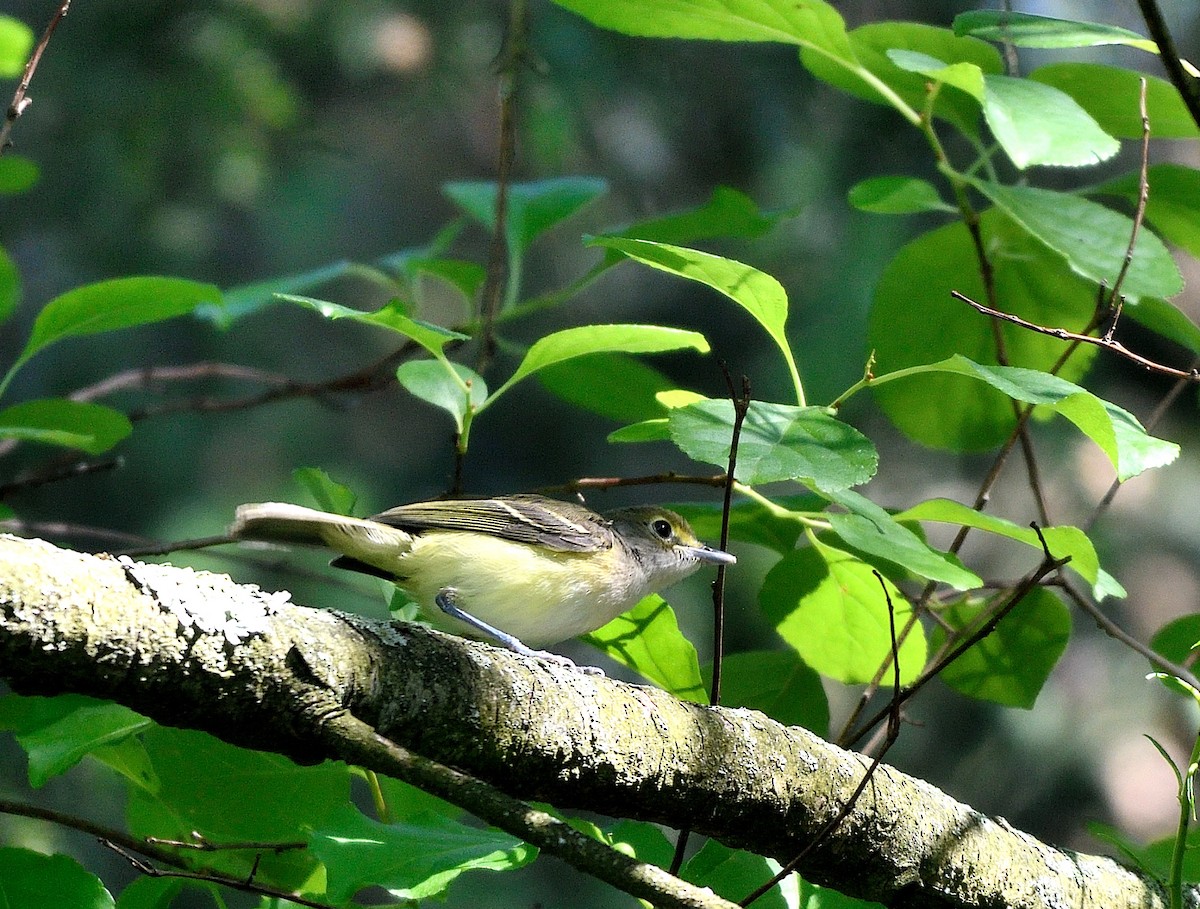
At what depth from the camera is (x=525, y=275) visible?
7.27m

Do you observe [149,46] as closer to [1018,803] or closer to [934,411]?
[934,411]

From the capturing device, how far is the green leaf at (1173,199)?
2.32 m

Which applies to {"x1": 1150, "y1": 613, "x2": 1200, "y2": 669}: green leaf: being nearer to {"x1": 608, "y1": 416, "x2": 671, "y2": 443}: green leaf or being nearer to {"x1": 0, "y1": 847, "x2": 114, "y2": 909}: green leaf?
{"x1": 608, "y1": 416, "x2": 671, "y2": 443}: green leaf

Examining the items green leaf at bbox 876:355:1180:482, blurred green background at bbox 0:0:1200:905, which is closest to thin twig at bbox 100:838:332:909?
green leaf at bbox 876:355:1180:482

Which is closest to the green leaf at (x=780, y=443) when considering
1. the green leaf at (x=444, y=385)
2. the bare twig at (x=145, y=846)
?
the green leaf at (x=444, y=385)

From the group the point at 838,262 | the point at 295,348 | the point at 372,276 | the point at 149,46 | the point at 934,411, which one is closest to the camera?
the point at 934,411

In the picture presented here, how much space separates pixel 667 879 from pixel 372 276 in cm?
200

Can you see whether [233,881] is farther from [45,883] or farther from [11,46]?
[11,46]

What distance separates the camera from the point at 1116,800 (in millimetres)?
6023

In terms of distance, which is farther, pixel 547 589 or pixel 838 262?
pixel 838 262

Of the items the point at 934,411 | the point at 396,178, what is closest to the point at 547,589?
the point at 934,411

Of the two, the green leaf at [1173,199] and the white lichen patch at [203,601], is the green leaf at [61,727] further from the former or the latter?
the green leaf at [1173,199]

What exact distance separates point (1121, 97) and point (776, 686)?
130 cm

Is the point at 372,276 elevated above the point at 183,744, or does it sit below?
above
